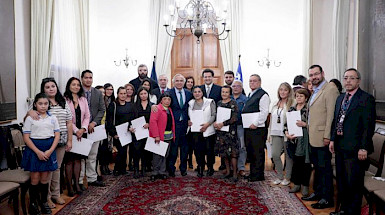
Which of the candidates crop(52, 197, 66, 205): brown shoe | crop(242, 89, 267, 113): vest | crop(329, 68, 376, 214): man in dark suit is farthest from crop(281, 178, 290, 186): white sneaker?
crop(52, 197, 66, 205): brown shoe

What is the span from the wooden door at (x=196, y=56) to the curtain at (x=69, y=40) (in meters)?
2.03

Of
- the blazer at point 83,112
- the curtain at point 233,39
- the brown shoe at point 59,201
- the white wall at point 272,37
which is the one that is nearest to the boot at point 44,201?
the brown shoe at point 59,201

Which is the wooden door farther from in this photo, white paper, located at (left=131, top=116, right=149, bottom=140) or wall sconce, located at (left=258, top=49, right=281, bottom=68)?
white paper, located at (left=131, top=116, right=149, bottom=140)

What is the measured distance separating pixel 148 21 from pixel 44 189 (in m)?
5.13

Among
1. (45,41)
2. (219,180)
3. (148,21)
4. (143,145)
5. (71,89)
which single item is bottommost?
(219,180)

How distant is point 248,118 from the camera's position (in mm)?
4418

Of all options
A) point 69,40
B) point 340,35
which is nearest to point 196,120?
point 340,35

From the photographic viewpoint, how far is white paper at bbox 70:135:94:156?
3792mm

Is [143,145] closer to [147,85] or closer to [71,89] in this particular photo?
[147,85]

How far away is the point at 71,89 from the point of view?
3836 millimetres

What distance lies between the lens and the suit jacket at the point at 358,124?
2.86 metres

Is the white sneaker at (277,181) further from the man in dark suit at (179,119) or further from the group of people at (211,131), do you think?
the man in dark suit at (179,119)

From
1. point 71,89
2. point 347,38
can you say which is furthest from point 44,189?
point 347,38

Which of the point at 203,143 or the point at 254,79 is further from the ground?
the point at 254,79
